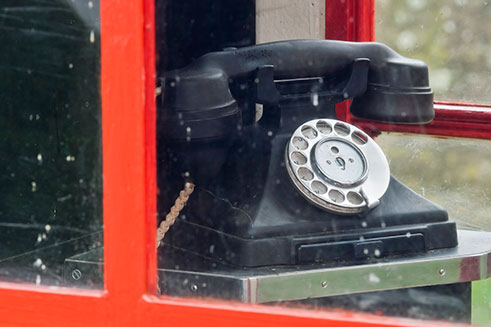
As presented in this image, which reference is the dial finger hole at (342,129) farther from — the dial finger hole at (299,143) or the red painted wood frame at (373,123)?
the red painted wood frame at (373,123)

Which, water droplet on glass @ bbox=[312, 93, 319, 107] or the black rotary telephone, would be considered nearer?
the black rotary telephone

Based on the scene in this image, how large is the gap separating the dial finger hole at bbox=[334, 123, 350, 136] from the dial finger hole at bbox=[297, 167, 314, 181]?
137 millimetres

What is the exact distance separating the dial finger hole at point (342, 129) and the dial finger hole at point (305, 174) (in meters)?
0.14

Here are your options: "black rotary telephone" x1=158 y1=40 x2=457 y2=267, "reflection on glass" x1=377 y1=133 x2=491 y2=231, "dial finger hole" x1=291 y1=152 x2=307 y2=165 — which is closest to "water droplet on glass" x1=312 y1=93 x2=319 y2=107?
"black rotary telephone" x1=158 y1=40 x2=457 y2=267

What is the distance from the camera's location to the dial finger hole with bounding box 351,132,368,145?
1429 mm

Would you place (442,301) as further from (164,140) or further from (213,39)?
(213,39)

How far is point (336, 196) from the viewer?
130 cm

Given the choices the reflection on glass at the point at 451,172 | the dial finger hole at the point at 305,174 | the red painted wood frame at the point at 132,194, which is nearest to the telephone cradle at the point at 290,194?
the dial finger hole at the point at 305,174

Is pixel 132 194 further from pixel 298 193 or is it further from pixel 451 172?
pixel 451 172

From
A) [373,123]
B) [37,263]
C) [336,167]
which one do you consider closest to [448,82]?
[373,123]

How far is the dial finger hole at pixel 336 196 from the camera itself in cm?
128

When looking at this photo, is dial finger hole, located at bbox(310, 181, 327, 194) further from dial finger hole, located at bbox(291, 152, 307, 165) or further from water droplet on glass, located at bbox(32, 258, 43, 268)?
water droplet on glass, located at bbox(32, 258, 43, 268)

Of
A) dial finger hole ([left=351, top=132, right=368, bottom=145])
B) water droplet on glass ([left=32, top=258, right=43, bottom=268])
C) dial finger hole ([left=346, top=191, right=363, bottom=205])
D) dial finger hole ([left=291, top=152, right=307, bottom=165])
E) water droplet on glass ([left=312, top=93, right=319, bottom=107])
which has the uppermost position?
water droplet on glass ([left=312, top=93, right=319, bottom=107])

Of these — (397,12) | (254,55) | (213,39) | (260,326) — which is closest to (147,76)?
(260,326)
